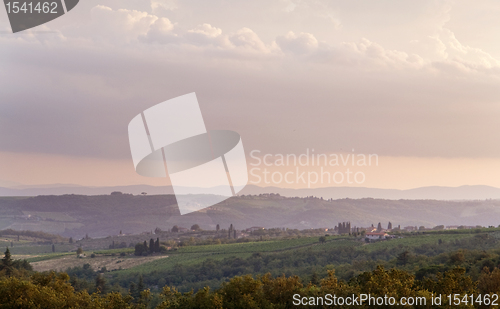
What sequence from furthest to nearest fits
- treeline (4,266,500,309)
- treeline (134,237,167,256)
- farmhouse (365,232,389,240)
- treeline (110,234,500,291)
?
treeline (134,237,167,256)
farmhouse (365,232,389,240)
treeline (110,234,500,291)
treeline (4,266,500,309)

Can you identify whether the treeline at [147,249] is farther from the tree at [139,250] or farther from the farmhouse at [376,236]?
the farmhouse at [376,236]

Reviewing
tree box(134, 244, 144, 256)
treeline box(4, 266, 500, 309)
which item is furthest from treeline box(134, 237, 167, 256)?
treeline box(4, 266, 500, 309)

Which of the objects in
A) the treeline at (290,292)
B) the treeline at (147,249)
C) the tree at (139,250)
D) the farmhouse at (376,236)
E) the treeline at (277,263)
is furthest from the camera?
the tree at (139,250)

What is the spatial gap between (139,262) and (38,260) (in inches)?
1424

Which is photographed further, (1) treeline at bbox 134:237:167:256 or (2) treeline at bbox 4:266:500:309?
(1) treeline at bbox 134:237:167:256

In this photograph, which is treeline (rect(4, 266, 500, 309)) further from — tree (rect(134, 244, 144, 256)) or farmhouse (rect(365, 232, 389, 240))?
tree (rect(134, 244, 144, 256))

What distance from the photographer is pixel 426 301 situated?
2222 cm

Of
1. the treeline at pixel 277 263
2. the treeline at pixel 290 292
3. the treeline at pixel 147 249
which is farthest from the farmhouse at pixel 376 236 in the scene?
the treeline at pixel 290 292

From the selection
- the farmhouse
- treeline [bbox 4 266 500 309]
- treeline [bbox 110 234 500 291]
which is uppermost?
treeline [bbox 4 266 500 309]

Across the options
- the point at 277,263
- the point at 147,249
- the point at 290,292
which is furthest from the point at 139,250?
the point at 290,292

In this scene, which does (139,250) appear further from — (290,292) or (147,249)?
(290,292)

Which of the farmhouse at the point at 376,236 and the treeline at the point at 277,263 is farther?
the farmhouse at the point at 376,236

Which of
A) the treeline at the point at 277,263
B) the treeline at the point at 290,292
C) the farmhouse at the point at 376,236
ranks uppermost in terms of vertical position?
the treeline at the point at 290,292

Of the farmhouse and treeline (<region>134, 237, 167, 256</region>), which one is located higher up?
the farmhouse
